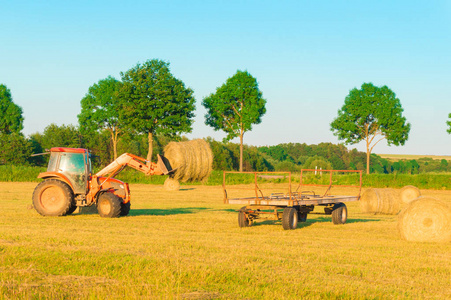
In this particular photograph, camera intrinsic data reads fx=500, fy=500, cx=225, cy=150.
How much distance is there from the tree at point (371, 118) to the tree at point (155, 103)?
755 inches

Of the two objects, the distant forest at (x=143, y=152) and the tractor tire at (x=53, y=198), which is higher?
the distant forest at (x=143, y=152)

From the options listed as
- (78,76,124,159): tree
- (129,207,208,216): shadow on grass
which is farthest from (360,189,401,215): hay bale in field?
(78,76,124,159): tree

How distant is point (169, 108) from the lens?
52062mm

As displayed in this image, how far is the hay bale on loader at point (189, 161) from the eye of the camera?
25.9 metres

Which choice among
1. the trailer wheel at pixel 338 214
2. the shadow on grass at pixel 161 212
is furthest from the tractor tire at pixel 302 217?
the shadow on grass at pixel 161 212

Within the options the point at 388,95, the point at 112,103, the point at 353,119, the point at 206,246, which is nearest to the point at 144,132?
the point at 112,103

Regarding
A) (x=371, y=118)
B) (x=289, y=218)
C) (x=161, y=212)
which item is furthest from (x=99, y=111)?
(x=289, y=218)

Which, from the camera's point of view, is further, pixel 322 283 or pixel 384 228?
pixel 384 228

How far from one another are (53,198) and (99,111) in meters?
51.4

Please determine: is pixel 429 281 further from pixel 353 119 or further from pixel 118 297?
pixel 353 119

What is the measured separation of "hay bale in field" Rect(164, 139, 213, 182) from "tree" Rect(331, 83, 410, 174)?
3623 centimetres

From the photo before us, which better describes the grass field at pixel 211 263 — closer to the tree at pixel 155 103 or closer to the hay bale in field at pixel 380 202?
the hay bale in field at pixel 380 202

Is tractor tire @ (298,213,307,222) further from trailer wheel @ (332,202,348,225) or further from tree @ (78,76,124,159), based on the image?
tree @ (78,76,124,159)

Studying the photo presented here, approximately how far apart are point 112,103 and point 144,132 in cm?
1513
